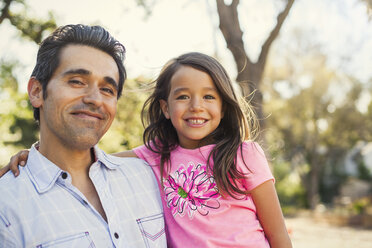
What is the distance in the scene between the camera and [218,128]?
273 cm

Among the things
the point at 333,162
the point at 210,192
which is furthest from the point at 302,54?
the point at 210,192

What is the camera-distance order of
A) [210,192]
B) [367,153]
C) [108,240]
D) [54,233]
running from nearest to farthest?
1. [54,233]
2. [108,240]
3. [210,192]
4. [367,153]

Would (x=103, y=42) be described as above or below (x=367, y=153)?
above

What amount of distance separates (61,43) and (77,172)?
755 mm

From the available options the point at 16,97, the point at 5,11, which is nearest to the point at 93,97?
the point at 5,11

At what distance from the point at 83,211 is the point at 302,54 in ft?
70.0

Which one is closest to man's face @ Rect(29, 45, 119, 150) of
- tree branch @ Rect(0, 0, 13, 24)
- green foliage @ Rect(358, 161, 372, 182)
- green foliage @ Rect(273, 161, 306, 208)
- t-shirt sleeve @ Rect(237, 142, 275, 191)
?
t-shirt sleeve @ Rect(237, 142, 275, 191)

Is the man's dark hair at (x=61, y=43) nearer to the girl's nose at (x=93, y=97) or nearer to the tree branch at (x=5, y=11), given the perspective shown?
the girl's nose at (x=93, y=97)

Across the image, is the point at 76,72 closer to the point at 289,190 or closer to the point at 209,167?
the point at 209,167

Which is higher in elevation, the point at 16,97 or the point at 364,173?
the point at 16,97

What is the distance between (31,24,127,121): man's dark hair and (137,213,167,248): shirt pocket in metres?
0.90

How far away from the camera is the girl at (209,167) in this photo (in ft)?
7.28

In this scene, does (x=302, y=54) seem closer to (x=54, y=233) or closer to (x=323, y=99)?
(x=323, y=99)

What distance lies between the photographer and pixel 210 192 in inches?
90.7
